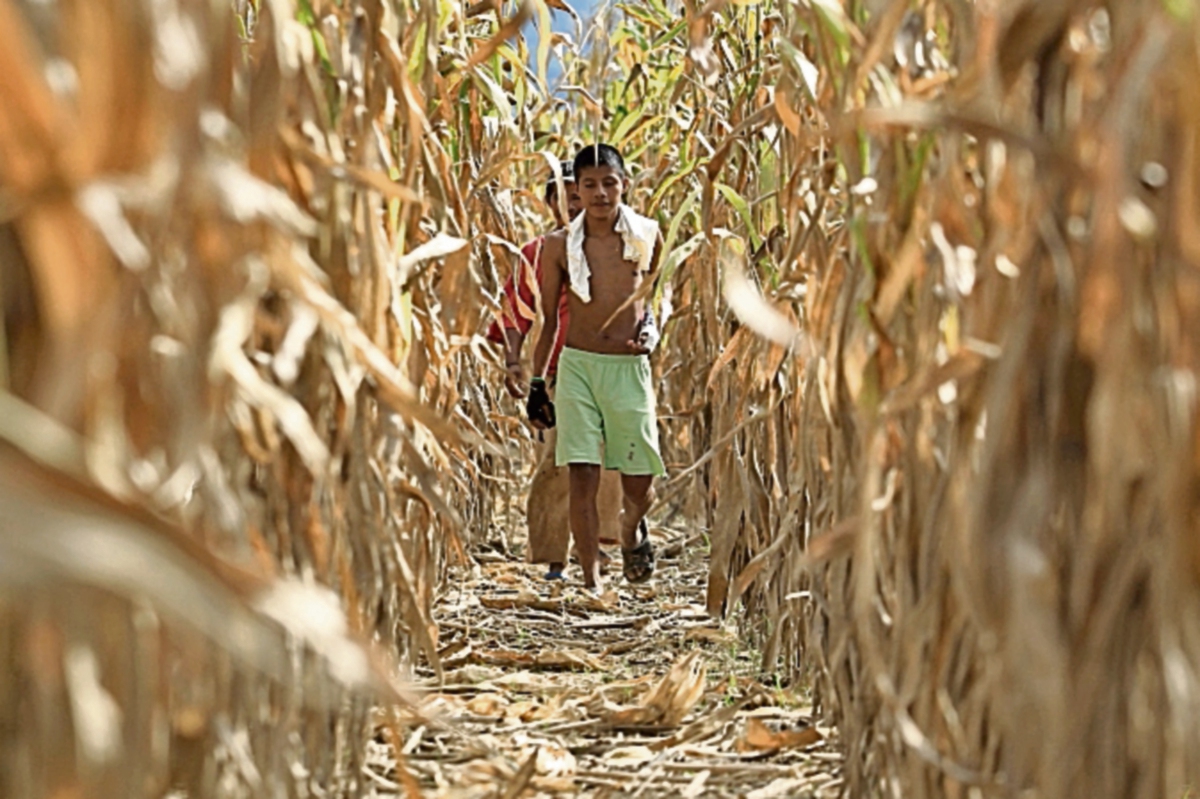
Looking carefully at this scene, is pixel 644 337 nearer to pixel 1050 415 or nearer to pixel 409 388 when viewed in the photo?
pixel 409 388

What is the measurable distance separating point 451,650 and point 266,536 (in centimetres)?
132

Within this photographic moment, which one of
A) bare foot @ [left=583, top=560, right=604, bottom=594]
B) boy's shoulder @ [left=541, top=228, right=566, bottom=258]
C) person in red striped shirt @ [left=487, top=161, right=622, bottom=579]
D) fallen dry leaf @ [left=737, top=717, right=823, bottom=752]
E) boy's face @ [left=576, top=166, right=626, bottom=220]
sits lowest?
fallen dry leaf @ [left=737, top=717, right=823, bottom=752]

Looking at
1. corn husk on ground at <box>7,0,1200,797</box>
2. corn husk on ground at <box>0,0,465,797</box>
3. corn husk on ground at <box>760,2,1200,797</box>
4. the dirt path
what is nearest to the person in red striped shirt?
the dirt path

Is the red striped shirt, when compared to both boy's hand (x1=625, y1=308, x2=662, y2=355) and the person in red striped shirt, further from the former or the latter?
boy's hand (x1=625, y1=308, x2=662, y2=355)

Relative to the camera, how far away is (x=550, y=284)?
3.33 metres

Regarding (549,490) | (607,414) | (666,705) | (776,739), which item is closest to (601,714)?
(666,705)

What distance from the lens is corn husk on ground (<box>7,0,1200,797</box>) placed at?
0.54 metres

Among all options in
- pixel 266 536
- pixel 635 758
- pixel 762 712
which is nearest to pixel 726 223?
pixel 762 712

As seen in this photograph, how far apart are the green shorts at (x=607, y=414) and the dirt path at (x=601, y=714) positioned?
0.37 meters

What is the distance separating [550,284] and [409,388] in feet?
7.68

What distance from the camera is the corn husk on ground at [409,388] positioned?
540 millimetres

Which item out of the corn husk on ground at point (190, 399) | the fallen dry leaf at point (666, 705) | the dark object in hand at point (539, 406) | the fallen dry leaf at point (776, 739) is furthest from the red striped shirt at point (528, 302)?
the corn husk on ground at point (190, 399)

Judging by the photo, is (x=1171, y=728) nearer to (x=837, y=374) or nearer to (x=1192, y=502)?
(x=1192, y=502)

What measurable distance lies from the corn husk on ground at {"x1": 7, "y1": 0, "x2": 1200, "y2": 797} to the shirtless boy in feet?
5.70
